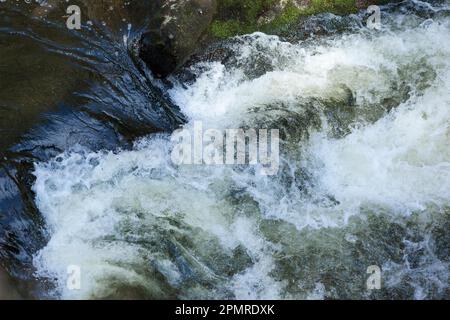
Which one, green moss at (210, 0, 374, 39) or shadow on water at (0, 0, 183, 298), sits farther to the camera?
green moss at (210, 0, 374, 39)

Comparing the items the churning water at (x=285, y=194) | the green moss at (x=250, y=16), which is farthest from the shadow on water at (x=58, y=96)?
the green moss at (x=250, y=16)

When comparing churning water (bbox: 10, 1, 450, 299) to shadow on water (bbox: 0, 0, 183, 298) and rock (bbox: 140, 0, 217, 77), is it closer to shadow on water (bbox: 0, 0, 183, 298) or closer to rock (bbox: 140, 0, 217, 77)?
shadow on water (bbox: 0, 0, 183, 298)

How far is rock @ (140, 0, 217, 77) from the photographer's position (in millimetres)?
9406

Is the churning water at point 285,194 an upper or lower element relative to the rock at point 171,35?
lower

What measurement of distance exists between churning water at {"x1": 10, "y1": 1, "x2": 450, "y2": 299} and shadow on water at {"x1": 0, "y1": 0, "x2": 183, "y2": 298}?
0.25 m

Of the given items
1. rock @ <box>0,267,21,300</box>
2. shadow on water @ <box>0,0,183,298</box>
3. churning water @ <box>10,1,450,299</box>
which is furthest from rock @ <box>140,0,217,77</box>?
rock @ <box>0,267,21,300</box>

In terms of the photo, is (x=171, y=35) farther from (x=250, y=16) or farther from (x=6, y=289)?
(x=6, y=289)

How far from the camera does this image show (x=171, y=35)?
30.9ft

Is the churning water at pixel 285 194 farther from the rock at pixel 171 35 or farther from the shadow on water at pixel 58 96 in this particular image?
the rock at pixel 171 35

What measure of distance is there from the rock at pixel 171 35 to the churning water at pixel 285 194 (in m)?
0.41

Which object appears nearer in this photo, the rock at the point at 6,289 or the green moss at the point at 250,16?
the rock at the point at 6,289

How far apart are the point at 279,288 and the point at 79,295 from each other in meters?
2.68

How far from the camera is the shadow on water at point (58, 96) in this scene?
25.7ft

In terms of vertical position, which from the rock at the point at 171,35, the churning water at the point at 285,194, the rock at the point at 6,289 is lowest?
the rock at the point at 6,289
